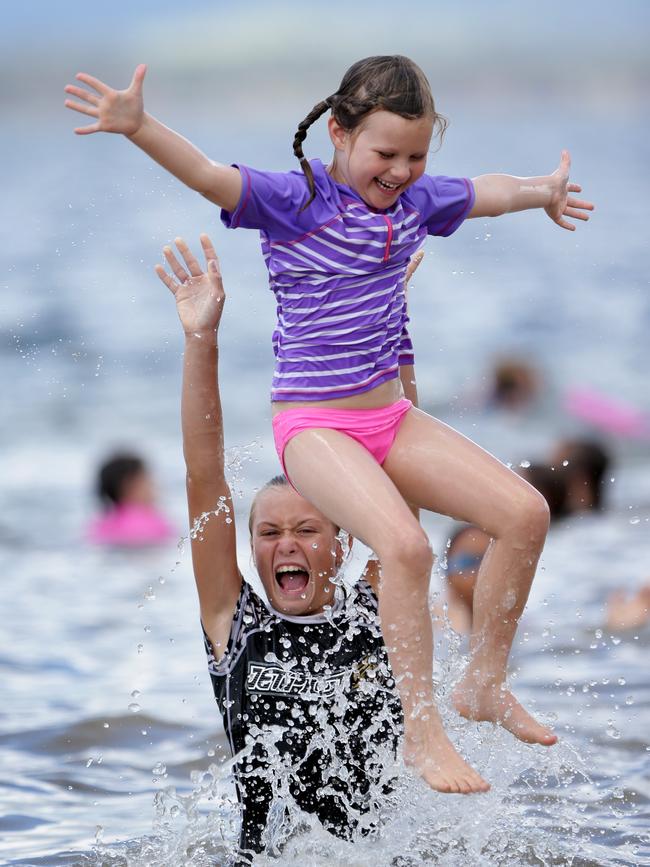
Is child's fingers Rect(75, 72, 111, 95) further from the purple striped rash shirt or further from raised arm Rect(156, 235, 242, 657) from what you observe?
raised arm Rect(156, 235, 242, 657)

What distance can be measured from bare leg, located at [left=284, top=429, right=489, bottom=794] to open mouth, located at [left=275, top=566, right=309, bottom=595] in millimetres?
675

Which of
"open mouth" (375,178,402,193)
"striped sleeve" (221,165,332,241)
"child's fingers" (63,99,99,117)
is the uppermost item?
"child's fingers" (63,99,99,117)

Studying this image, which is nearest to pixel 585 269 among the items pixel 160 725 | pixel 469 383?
pixel 469 383

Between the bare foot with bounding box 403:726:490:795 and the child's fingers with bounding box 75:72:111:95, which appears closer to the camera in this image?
the child's fingers with bounding box 75:72:111:95

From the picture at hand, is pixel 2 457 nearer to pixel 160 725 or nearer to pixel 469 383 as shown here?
pixel 469 383

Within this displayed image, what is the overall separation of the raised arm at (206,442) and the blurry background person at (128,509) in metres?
6.43

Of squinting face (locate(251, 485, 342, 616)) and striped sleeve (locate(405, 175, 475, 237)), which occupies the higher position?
striped sleeve (locate(405, 175, 475, 237))

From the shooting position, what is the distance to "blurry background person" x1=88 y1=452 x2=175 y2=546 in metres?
11.5

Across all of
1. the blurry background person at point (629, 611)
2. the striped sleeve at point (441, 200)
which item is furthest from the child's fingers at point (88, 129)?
the blurry background person at point (629, 611)

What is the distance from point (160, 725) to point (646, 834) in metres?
2.53

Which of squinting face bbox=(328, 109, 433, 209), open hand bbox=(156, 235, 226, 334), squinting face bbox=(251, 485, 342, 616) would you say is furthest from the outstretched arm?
squinting face bbox=(251, 485, 342, 616)

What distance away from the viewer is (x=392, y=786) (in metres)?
5.05

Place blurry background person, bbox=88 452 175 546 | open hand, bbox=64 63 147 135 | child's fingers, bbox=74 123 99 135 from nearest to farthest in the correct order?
child's fingers, bbox=74 123 99 135 < open hand, bbox=64 63 147 135 < blurry background person, bbox=88 452 175 546

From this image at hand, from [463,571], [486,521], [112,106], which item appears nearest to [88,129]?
[112,106]
